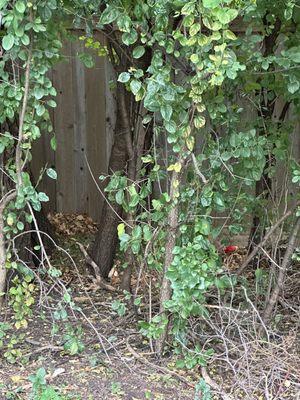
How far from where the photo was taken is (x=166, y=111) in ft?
10.00

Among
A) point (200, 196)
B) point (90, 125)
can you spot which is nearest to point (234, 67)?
point (200, 196)

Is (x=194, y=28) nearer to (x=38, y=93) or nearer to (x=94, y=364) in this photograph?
(x=38, y=93)

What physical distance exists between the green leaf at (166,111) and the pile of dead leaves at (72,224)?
10.0ft

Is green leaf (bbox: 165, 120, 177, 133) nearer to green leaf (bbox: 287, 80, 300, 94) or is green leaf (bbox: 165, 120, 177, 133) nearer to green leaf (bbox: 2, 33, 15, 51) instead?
green leaf (bbox: 287, 80, 300, 94)

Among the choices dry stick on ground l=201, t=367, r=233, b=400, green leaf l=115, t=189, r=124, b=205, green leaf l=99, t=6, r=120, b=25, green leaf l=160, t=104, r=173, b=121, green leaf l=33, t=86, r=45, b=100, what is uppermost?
green leaf l=99, t=6, r=120, b=25

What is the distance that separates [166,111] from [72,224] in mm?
3482

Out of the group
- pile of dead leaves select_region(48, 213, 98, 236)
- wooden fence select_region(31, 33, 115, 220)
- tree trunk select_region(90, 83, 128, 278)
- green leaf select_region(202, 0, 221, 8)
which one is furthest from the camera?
wooden fence select_region(31, 33, 115, 220)

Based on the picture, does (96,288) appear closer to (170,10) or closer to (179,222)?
(179,222)

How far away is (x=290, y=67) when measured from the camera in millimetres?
3246

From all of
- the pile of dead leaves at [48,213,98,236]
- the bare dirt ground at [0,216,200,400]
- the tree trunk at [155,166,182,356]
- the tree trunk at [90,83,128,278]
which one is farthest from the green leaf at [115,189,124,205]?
the pile of dead leaves at [48,213,98,236]

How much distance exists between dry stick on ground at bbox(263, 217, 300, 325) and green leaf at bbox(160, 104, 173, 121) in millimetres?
1165

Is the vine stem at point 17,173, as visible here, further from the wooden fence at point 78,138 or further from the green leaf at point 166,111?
the wooden fence at point 78,138

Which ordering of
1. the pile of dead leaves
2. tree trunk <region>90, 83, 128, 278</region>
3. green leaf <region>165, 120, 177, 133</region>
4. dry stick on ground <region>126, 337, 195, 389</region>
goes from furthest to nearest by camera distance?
1. the pile of dead leaves
2. tree trunk <region>90, 83, 128, 278</region>
3. dry stick on ground <region>126, 337, 195, 389</region>
4. green leaf <region>165, 120, 177, 133</region>

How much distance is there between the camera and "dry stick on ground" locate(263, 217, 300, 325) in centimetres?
372
